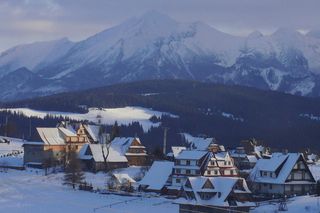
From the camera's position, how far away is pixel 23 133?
19988 centimetres

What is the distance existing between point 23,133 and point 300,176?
118m

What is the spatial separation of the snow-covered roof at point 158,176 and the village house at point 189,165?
0.82 metres

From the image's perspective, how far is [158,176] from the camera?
91.9 m

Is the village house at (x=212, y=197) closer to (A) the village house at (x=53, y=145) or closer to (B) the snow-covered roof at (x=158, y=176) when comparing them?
(B) the snow-covered roof at (x=158, y=176)

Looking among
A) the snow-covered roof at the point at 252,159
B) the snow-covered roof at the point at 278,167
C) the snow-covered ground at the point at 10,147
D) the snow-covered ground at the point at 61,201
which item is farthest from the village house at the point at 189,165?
the snow-covered ground at the point at 10,147

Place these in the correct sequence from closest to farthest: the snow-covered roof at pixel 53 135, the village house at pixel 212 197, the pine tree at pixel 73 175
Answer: the village house at pixel 212 197
the pine tree at pixel 73 175
the snow-covered roof at pixel 53 135

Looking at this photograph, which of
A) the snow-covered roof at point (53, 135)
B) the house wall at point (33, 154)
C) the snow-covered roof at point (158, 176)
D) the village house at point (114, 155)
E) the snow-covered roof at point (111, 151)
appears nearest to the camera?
the snow-covered roof at point (158, 176)

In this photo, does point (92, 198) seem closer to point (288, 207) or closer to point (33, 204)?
point (33, 204)

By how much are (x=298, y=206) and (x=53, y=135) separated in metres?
54.2

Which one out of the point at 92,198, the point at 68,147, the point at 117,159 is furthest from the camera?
the point at 68,147

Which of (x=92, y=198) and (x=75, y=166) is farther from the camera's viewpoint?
(x=75, y=166)

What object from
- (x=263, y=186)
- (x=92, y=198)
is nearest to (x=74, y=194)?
(x=92, y=198)

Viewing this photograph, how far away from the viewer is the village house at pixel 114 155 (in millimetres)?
111062

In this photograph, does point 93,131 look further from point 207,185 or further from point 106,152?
point 207,185
